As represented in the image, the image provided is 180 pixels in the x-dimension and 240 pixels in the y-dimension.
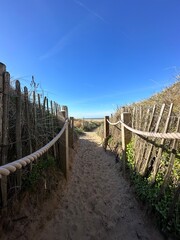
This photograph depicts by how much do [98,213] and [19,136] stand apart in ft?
6.75

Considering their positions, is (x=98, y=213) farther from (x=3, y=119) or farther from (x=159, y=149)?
(x=3, y=119)

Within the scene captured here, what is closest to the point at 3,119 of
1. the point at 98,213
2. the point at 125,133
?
the point at 98,213

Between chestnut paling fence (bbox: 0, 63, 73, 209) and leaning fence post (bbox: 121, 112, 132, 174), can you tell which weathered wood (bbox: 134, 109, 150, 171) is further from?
chestnut paling fence (bbox: 0, 63, 73, 209)

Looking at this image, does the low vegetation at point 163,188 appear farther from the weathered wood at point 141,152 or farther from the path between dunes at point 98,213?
the path between dunes at point 98,213

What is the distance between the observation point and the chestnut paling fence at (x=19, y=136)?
2418 mm

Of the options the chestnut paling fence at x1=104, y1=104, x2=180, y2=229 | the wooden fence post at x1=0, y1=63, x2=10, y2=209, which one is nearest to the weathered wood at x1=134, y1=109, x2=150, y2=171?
the chestnut paling fence at x1=104, y1=104, x2=180, y2=229

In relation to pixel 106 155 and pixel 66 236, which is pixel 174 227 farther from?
pixel 106 155

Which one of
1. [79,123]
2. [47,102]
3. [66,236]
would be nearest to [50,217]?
[66,236]

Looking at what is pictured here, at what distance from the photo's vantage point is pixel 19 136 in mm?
2912

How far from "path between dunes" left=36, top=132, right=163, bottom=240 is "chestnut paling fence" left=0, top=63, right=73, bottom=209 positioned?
77cm

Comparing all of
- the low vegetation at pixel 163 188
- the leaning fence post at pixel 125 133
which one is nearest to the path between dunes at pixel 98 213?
the low vegetation at pixel 163 188

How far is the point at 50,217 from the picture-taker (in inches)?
123

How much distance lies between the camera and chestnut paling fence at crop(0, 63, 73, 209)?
242cm

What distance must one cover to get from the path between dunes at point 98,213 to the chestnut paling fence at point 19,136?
0.77 m
